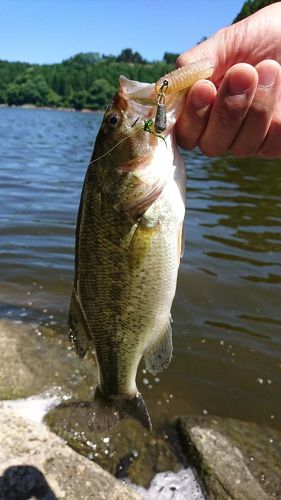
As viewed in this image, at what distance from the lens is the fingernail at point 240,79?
2328mm

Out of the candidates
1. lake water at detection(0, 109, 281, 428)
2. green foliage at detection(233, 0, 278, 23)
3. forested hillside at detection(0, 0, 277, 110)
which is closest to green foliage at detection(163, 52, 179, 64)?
forested hillside at detection(0, 0, 277, 110)

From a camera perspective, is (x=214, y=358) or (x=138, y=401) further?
(x=214, y=358)

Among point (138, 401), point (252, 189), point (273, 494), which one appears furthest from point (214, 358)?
point (252, 189)

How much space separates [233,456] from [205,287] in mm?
3889

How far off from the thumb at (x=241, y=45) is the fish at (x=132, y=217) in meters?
0.42

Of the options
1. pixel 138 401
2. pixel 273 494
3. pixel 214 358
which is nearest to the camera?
pixel 138 401

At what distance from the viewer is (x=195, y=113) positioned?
2.52 m

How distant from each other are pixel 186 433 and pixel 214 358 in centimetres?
174

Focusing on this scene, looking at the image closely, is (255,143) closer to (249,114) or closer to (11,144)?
(249,114)

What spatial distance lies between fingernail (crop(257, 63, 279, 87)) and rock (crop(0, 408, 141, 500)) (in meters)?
3.09

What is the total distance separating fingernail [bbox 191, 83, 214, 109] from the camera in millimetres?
2412

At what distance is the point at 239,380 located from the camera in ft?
19.4

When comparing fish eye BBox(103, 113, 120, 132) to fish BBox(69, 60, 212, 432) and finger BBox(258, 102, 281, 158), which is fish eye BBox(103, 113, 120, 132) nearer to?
fish BBox(69, 60, 212, 432)

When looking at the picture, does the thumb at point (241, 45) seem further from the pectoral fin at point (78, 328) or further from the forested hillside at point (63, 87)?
the forested hillside at point (63, 87)
